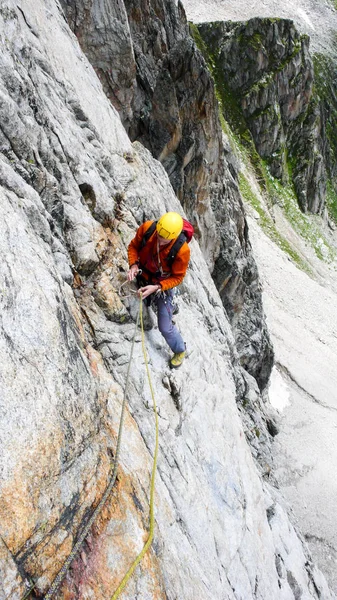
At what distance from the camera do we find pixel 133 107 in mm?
19875

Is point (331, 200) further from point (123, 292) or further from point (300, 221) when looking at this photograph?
point (123, 292)

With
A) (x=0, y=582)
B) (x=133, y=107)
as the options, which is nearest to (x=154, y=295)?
(x=0, y=582)

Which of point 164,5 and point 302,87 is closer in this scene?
point 164,5

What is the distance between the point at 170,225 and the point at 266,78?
207 ft

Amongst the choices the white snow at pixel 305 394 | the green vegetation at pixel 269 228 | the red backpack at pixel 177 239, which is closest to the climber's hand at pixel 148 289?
the red backpack at pixel 177 239

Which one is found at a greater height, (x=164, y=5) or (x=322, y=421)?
(x=164, y=5)

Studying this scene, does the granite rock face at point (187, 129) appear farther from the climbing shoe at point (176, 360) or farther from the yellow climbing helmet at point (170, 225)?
the yellow climbing helmet at point (170, 225)

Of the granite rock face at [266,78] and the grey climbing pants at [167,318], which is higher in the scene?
the granite rock face at [266,78]

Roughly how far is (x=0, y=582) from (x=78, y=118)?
31.8 ft

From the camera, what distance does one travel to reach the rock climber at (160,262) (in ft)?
24.4

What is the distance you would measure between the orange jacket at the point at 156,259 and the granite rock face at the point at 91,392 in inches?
25.0

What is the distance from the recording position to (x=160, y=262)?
781 cm

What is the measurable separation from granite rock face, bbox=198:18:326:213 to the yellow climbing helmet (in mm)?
58374

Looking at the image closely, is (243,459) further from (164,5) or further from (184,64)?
(164,5)
